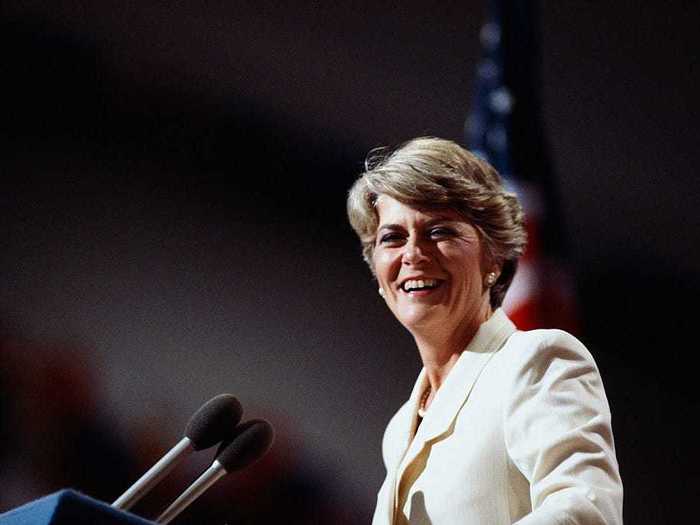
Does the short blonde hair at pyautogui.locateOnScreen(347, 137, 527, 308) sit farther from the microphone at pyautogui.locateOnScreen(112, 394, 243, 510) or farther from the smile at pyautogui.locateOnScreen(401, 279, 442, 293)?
the microphone at pyautogui.locateOnScreen(112, 394, 243, 510)

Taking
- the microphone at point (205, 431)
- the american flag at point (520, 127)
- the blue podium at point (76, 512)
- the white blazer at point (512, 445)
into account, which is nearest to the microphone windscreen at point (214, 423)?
the microphone at point (205, 431)

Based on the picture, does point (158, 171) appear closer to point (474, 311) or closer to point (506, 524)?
point (474, 311)

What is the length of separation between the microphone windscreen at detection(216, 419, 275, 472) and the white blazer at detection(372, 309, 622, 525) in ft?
0.64

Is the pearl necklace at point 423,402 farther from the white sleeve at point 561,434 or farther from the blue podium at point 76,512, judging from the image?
the blue podium at point 76,512

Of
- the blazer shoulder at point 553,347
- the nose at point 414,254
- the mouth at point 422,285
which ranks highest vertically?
the nose at point 414,254

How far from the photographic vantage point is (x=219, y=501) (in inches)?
123

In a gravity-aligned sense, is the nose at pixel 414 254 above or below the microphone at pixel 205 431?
above

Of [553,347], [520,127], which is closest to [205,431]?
[553,347]

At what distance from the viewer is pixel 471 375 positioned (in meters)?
1.36

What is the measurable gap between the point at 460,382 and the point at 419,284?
164mm

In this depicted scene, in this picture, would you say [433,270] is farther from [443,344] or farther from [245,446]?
[245,446]

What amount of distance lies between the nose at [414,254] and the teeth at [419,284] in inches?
1.1

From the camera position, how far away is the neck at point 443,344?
1445 millimetres

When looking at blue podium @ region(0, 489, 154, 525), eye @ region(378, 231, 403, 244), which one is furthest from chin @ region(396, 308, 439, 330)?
blue podium @ region(0, 489, 154, 525)
